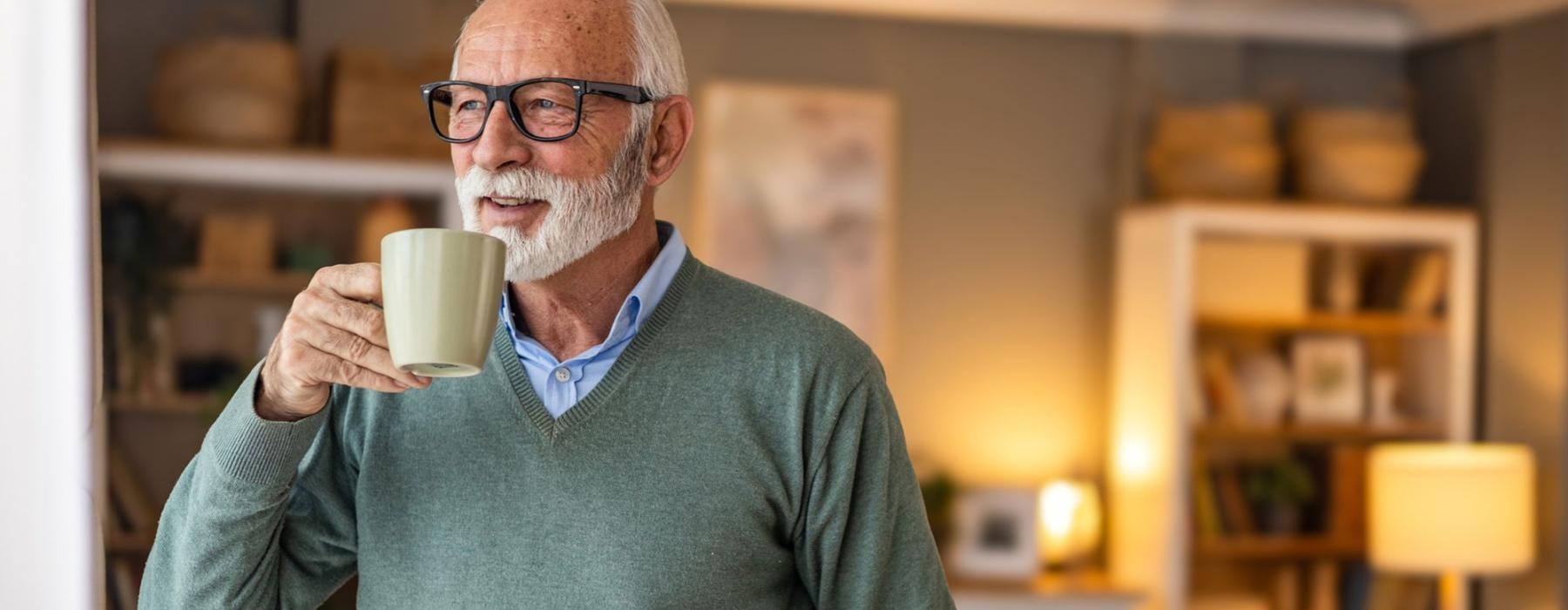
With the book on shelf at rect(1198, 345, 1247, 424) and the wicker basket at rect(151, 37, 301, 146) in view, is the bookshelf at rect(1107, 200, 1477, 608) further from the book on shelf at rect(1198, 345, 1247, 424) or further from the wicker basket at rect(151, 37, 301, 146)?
the wicker basket at rect(151, 37, 301, 146)

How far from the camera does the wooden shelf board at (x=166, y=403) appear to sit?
12.3ft

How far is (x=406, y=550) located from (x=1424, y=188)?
449 cm

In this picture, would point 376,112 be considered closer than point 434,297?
No

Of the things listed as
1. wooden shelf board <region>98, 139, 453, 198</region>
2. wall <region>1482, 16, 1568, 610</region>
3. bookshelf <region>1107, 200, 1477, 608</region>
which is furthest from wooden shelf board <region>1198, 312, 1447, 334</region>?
wooden shelf board <region>98, 139, 453, 198</region>

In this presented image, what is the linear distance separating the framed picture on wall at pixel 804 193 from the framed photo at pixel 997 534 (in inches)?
21.3

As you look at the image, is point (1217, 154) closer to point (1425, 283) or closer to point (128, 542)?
point (1425, 283)

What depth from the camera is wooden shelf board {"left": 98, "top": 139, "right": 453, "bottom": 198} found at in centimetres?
368

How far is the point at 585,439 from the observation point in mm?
1145

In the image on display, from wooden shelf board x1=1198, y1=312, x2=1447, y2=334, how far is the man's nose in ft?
11.8

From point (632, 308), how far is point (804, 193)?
3347 millimetres

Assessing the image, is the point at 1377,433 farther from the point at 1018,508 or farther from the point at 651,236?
the point at 651,236

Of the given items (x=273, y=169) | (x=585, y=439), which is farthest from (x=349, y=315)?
(x=273, y=169)

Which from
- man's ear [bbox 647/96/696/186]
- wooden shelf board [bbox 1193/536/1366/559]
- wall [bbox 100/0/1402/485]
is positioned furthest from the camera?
wall [bbox 100/0/1402/485]

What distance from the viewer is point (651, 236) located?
1275 mm
